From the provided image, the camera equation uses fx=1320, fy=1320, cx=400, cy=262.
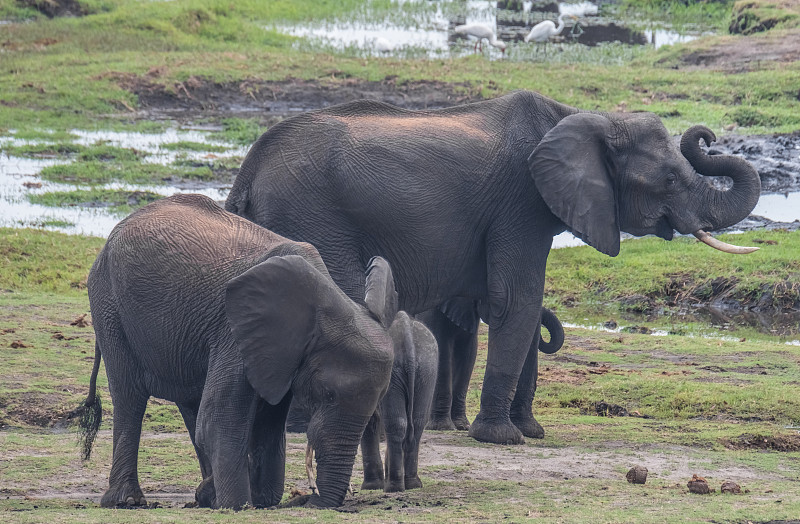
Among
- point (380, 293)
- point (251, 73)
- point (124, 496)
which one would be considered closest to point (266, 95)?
point (251, 73)

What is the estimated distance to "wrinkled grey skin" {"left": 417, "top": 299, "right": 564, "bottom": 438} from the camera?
10.2 metres

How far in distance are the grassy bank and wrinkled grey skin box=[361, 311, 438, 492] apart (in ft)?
50.5

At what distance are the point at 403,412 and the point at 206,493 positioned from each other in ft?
4.31

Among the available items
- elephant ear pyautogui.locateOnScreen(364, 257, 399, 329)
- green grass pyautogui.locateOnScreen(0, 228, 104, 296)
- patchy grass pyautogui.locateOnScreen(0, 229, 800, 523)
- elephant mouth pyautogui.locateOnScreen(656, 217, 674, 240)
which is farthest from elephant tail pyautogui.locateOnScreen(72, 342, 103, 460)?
green grass pyautogui.locateOnScreen(0, 228, 104, 296)

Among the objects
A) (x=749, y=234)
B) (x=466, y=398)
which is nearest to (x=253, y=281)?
(x=466, y=398)

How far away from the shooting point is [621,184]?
9.86 metres

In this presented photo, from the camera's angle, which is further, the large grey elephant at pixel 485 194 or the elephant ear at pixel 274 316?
the large grey elephant at pixel 485 194

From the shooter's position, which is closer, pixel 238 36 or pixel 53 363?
pixel 53 363

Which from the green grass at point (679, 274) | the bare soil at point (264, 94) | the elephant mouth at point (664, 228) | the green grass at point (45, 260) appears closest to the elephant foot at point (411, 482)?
the elephant mouth at point (664, 228)

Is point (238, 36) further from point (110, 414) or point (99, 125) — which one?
point (110, 414)

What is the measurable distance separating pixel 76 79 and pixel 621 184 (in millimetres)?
17946

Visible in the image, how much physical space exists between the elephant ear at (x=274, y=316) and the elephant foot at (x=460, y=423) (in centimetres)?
387

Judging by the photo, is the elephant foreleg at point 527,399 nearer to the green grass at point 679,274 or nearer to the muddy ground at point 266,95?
the green grass at point 679,274

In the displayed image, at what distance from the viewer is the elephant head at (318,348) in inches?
265
